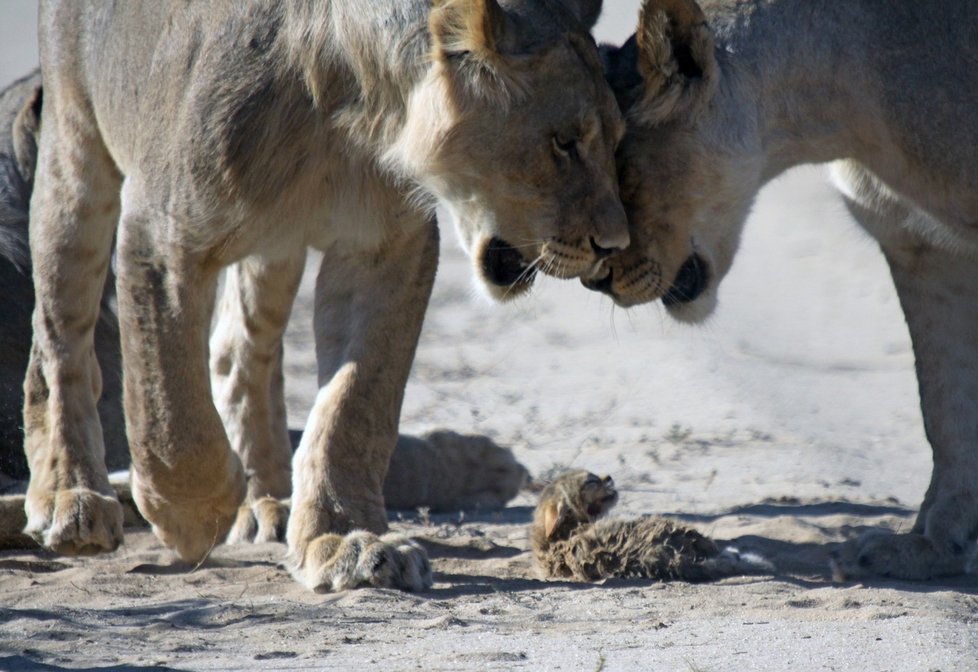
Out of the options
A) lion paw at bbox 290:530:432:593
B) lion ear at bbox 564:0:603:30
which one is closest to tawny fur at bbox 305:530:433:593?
lion paw at bbox 290:530:432:593

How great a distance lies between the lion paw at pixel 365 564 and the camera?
3.73 m

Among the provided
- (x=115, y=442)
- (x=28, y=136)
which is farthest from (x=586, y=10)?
(x=28, y=136)

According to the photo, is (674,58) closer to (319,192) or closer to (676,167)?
(676,167)

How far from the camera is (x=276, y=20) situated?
374 centimetres

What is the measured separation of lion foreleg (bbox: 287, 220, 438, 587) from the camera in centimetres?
400

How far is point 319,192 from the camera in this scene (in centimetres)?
396

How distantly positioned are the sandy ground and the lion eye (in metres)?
0.55

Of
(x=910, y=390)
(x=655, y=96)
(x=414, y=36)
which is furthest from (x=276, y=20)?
(x=910, y=390)

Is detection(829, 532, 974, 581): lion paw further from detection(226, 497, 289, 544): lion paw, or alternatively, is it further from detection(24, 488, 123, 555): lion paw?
detection(24, 488, 123, 555): lion paw

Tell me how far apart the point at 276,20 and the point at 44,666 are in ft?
5.07

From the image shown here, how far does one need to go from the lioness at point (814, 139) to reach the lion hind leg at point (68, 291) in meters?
1.48

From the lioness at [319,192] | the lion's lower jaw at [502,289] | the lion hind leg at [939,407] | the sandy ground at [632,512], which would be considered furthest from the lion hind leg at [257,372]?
the lion hind leg at [939,407]

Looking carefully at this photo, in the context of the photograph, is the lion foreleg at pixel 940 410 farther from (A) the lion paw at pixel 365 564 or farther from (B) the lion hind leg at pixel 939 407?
(A) the lion paw at pixel 365 564

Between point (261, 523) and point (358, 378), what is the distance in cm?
83
